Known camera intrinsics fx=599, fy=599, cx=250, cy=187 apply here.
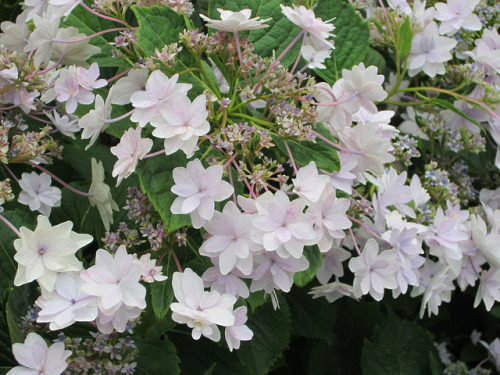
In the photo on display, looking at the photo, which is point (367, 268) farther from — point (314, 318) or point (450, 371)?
point (450, 371)

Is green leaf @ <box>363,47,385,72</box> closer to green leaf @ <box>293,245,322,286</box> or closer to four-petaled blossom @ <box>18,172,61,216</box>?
green leaf @ <box>293,245,322,286</box>

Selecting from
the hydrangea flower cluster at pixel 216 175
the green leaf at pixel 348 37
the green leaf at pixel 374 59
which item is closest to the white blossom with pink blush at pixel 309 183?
the hydrangea flower cluster at pixel 216 175

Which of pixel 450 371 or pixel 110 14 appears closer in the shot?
pixel 110 14

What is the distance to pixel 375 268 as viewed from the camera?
0.72 m

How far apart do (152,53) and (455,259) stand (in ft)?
1.55

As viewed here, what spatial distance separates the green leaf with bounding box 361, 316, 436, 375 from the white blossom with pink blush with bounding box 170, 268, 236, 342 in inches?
20.8

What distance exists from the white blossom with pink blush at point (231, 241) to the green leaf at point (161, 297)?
3.2 inches

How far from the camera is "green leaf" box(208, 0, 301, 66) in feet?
2.63

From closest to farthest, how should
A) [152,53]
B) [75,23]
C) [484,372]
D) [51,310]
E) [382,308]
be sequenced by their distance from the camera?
1. [51,310]
2. [152,53]
3. [75,23]
4. [484,372]
5. [382,308]

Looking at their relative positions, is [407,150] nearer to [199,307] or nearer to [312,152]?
[312,152]

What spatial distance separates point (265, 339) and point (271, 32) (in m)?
0.49

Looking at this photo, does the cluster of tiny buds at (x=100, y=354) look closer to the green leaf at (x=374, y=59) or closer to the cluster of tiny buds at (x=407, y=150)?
the cluster of tiny buds at (x=407, y=150)

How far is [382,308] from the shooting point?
1293 millimetres

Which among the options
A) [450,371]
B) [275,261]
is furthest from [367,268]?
[450,371]
